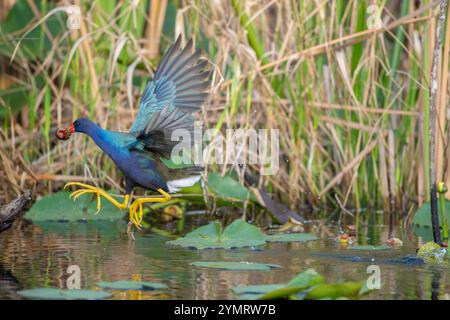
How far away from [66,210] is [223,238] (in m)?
1.26

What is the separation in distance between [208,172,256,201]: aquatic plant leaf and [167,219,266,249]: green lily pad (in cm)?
82

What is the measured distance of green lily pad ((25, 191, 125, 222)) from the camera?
522cm

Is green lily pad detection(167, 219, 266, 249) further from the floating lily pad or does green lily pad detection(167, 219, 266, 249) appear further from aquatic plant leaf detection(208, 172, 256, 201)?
aquatic plant leaf detection(208, 172, 256, 201)

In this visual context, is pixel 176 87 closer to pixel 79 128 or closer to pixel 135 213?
pixel 79 128

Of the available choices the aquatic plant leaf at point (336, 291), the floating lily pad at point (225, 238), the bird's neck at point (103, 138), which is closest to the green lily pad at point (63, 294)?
the aquatic plant leaf at point (336, 291)

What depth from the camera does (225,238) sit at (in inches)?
170

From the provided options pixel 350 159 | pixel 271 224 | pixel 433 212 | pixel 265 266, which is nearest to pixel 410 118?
pixel 350 159

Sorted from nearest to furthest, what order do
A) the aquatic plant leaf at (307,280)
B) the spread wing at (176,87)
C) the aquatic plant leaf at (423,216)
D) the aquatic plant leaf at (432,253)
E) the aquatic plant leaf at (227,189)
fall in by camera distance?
the aquatic plant leaf at (307,280) < the aquatic plant leaf at (432,253) < the spread wing at (176,87) < the aquatic plant leaf at (423,216) < the aquatic plant leaf at (227,189)

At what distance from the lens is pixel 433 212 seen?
4023 millimetres

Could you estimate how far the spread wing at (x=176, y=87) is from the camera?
4.64 meters

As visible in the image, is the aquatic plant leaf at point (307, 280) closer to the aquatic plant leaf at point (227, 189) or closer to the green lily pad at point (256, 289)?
the green lily pad at point (256, 289)

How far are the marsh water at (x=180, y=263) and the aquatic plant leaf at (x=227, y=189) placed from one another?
0.57 metres
